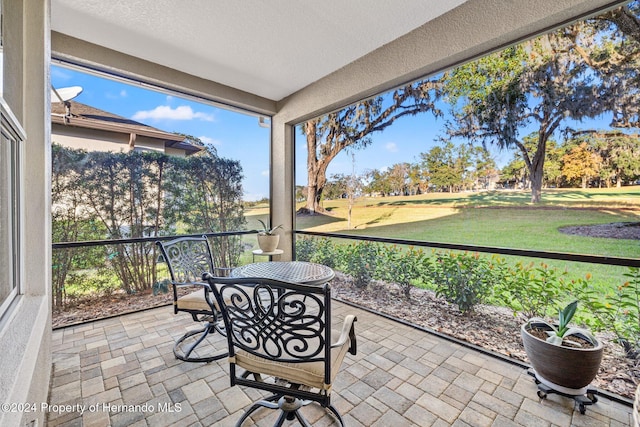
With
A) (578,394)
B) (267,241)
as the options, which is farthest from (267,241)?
(578,394)

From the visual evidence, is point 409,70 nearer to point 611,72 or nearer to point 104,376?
point 611,72

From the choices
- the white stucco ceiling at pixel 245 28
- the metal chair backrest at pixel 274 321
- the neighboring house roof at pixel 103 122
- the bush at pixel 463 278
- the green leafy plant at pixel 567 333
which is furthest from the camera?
the neighboring house roof at pixel 103 122

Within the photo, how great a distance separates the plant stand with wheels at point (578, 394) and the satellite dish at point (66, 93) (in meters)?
5.00

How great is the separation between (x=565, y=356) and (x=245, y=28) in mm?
3964

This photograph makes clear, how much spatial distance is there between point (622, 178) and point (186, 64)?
4.64 m

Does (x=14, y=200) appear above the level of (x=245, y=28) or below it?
below

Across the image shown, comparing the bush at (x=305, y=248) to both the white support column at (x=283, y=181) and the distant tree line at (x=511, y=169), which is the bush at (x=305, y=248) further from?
the distant tree line at (x=511, y=169)

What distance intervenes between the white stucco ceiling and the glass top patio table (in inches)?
96.6

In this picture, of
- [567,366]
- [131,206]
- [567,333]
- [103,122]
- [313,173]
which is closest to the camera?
[567,366]

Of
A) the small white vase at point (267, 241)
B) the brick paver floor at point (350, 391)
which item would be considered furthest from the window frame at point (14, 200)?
the small white vase at point (267, 241)

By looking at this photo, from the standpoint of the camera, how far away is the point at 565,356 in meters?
Answer: 1.85

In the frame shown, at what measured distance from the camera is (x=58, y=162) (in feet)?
10.4

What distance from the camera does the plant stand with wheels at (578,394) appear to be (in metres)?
1.81

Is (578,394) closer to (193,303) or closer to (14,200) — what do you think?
(193,303)
